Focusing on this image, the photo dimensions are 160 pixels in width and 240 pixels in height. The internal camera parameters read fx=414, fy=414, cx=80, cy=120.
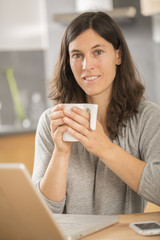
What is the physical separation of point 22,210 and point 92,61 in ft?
2.74

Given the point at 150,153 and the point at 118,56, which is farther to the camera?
the point at 118,56

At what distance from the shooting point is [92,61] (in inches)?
63.1

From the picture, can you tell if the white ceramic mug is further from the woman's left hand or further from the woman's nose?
the woman's nose

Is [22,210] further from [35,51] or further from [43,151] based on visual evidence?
[35,51]

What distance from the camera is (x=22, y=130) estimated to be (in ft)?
10.6

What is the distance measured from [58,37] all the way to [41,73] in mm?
430

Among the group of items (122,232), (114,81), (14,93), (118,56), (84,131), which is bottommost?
(122,232)

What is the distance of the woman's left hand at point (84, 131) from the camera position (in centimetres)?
133

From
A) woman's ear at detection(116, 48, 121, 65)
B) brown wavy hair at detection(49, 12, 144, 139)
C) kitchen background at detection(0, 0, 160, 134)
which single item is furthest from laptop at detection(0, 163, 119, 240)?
kitchen background at detection(0, 0, 160, 134)

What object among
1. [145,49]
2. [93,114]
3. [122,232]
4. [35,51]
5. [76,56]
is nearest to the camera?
[122,232]

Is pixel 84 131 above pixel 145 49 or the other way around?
the other way around

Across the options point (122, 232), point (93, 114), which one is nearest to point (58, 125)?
point (93, 114)

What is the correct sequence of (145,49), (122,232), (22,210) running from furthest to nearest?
(145,49), (122,232), (22,210)

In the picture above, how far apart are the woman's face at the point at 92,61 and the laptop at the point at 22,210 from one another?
773 mm
